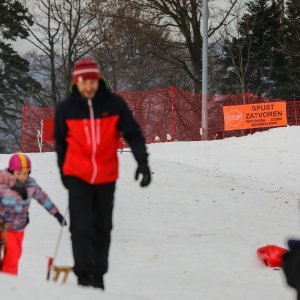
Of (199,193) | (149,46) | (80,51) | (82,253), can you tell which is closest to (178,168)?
(199,193)

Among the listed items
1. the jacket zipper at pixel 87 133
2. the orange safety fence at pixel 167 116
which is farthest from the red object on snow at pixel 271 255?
the orange safety fence at pixel 167 116

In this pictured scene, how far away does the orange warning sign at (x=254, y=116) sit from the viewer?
67.0 ft

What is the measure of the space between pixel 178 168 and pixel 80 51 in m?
29.0

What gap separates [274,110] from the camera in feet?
68.4

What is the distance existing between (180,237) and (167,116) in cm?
1467

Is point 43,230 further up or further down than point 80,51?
further down

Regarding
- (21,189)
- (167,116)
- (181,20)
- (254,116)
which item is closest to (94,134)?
(21,189)

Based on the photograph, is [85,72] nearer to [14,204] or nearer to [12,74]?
[14,204]

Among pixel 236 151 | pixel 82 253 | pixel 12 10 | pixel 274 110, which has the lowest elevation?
pixel 82 253

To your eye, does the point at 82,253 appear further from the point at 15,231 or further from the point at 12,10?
the point at 12,10

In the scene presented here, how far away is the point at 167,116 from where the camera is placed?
21.4m

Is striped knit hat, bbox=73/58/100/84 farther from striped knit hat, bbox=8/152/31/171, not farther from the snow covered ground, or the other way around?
the snow covered ground

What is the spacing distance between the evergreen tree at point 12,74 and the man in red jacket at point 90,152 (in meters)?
35.0

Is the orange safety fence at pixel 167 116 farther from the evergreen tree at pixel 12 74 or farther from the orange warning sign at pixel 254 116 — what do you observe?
the evergreen tree at pixel 12 74
